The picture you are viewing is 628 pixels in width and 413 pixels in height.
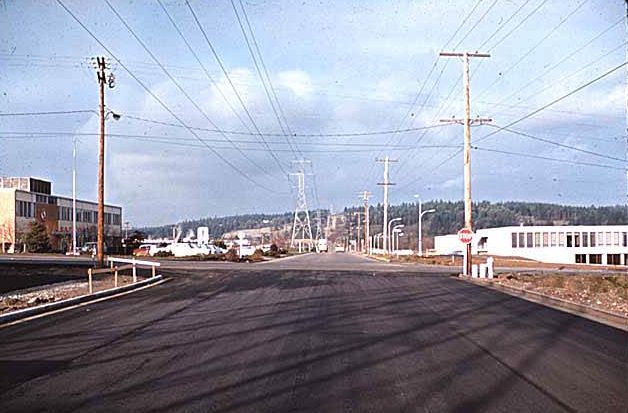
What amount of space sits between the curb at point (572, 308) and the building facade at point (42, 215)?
67.9m

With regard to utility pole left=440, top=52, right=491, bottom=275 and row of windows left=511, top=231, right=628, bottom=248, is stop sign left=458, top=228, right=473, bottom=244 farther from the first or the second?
row of windows left=511, top=231, right=628, bottom=248

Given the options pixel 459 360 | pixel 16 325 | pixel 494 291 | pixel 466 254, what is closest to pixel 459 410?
pixel 459 360

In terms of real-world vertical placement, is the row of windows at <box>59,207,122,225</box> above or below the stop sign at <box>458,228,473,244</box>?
above

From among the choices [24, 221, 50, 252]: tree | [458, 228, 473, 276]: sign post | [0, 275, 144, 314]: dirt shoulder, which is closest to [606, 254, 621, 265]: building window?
[458, 228, 473, 276]: sign post

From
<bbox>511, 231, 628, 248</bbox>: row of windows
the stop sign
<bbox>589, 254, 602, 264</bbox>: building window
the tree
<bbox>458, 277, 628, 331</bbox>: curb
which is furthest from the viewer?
<bbox>511, 231, 628, 248</bbox>: row of windows

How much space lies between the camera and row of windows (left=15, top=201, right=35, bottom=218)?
295ft

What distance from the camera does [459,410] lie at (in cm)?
863

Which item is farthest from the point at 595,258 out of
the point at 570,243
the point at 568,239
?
the point at 568,239

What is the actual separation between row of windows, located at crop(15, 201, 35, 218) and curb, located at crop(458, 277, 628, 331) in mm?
70685

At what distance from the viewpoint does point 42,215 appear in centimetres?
9662

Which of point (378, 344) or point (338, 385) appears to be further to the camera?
point (378, 344)

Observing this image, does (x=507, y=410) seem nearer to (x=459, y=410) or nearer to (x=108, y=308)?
(x=459, y=410)

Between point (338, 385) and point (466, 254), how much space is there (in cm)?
3408

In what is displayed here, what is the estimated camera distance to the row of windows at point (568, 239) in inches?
4213
